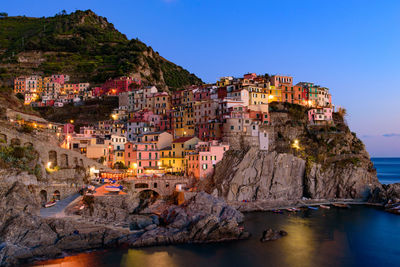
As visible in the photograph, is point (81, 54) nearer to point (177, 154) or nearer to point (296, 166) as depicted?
point (177, 154)

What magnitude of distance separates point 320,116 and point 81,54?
8305 centimetres

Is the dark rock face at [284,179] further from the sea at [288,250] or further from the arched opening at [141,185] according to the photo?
the arched opening at [141,185]

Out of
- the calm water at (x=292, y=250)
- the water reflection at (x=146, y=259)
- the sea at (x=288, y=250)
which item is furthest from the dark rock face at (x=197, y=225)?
the water reflection at (x=146, y=259)

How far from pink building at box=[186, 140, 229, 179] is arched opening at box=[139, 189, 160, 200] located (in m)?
6.08

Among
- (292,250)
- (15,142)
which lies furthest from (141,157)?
(292,250)

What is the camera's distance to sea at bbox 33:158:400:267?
1299 inches

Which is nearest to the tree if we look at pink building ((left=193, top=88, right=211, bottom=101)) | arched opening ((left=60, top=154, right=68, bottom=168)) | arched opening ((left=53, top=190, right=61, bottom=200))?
pink building ((left=193, top=88, right=211, bottom=101))

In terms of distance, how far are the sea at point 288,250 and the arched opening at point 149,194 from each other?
12.1 m

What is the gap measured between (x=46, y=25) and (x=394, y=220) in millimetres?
139430

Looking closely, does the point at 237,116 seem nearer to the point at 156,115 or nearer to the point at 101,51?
the point at 156,115

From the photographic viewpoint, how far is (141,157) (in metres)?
56.2

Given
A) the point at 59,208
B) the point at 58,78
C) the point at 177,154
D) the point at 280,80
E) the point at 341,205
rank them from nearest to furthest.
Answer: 1. the point at 59,208
2. the point at 341,205
3. the point at 177,154
4. the point at 280,80
5. the point at 58,78

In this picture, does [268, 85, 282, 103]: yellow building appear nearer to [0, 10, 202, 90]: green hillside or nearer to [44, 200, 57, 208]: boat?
[44, 200, 57, 208]: boat

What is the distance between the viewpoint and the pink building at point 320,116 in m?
67.0
